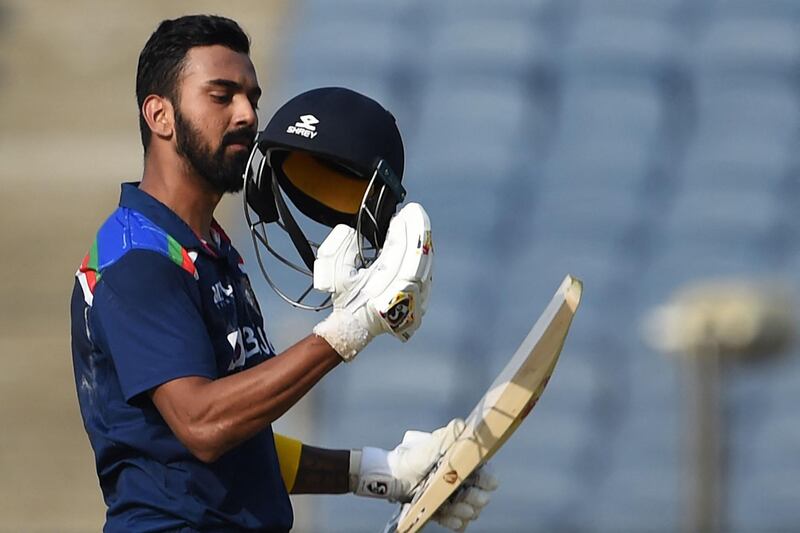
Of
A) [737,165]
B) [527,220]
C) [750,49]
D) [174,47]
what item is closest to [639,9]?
[750,49]

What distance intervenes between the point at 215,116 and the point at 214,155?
6cm

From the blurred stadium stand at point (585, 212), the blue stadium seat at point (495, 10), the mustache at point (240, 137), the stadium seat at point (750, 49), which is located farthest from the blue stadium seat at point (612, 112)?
the mustache at point (240, 137)

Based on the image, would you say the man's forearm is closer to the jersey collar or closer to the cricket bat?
the cricket bat

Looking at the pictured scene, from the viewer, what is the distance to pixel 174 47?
8.66 feet

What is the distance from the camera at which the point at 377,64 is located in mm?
9984

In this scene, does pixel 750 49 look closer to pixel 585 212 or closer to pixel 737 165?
pixel 737 165

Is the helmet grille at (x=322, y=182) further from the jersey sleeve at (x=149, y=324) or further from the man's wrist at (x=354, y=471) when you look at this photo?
the man's wrist at (x=354, y=471)

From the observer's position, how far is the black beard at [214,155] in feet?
8.50

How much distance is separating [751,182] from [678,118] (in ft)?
2.14

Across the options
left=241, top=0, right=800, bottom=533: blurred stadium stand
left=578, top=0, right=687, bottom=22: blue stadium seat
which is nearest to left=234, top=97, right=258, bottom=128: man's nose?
left=241, top=0, right=800, bottom=533: blurred stadium stand

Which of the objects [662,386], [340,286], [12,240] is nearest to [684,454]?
[662,386]

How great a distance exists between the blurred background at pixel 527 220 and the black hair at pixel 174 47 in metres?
4.46

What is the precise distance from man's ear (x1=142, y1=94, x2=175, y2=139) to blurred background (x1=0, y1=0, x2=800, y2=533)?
14.7 ft

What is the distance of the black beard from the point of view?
2.59 metres
